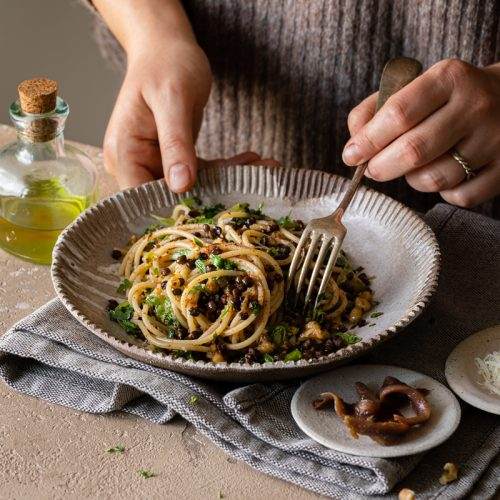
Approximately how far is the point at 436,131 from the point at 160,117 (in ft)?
2.54

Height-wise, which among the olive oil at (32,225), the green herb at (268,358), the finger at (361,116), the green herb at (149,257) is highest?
the finger at (361,116)

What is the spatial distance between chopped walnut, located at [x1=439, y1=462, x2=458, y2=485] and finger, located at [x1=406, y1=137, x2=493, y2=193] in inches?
32.6

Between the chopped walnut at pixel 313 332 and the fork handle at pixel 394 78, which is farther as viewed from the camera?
the fork handle at pixel 394 78

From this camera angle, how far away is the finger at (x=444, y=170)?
2.40m

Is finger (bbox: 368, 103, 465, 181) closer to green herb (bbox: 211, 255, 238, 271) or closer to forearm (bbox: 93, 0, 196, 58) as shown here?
green herb (bbox: 211, 255, 238, 271)

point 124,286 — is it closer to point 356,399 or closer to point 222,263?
point 222,263

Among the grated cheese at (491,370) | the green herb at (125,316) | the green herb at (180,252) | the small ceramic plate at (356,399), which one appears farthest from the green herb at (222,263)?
the grated cheese at (491,370)

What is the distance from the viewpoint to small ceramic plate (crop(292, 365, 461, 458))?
180cm

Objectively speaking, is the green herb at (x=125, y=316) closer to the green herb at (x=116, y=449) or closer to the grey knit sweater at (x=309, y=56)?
the green herb at (x=116, y=449)

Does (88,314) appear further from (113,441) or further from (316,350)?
(316,350)

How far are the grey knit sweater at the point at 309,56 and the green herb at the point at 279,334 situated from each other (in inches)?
47.0

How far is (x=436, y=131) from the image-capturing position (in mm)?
2301

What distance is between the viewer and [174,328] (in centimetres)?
215

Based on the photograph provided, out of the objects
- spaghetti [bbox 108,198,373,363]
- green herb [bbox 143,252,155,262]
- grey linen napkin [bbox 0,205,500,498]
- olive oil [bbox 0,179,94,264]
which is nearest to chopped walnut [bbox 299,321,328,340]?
spaghetti [bbox 108,198,373,363]
